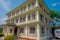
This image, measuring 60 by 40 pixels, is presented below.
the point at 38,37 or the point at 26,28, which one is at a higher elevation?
the point at 26,28

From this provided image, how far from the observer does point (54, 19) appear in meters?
33.2

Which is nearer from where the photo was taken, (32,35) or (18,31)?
(32,35)

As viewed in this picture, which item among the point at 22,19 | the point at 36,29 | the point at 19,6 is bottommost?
the point at 36,29

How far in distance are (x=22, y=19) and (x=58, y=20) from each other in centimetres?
1917

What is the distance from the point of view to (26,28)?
17.8 metres

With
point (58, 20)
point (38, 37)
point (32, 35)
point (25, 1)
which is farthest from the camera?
point (58, 20)

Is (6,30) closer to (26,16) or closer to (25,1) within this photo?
(26,16)

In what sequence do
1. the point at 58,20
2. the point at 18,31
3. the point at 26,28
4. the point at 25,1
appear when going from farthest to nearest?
the point at 58,20 < the point at 18,31 < the point at 25,1 < the point at 26,28

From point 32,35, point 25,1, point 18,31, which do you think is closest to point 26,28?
point 32,35

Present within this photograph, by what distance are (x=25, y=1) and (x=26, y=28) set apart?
22.9 ft

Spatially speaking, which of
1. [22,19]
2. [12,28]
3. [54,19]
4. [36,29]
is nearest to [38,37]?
[36,29]

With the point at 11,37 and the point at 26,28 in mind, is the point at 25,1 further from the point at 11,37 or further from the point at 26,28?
the point at 11,37

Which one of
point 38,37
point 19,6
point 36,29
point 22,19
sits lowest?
point 38,37

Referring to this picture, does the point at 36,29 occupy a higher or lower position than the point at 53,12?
lower
